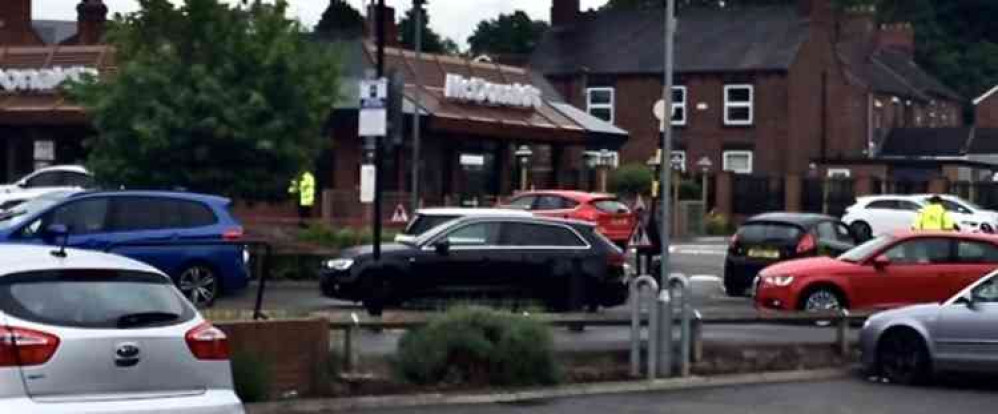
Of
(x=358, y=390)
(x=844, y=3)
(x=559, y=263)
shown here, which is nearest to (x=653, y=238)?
(x=559, y=263)

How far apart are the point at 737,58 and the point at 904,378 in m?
52.4

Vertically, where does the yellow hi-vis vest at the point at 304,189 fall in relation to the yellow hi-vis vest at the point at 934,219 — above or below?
above

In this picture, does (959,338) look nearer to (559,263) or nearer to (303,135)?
(559,263)

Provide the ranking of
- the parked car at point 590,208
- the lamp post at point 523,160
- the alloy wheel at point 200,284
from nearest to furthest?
1. the alloy wheel at point 200,284
2. the parked car at point 590,208
3. the lamp post at point 523,160

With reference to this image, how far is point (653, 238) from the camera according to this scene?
29.8 meters

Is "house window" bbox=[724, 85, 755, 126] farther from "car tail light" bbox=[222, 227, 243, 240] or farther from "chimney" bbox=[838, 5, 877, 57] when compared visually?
"car tail light" bbox=[222, 227, 243, 240]

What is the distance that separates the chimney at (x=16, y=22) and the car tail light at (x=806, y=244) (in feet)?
109

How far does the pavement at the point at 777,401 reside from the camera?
15.8m

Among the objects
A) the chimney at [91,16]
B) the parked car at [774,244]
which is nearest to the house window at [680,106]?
the chimney at [91,16]

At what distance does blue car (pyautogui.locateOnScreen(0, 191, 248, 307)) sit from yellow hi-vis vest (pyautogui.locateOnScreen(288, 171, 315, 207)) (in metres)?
10.1

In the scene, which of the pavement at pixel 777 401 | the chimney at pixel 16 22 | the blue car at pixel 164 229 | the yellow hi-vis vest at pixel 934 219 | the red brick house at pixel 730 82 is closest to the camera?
the pavement at pixel 777 401

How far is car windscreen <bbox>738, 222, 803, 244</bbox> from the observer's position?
29.3 meters

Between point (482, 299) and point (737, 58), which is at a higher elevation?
point (737, 58)

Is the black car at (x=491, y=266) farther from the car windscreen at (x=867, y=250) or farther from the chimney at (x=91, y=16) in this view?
the chimney at (x=91, y=16)
